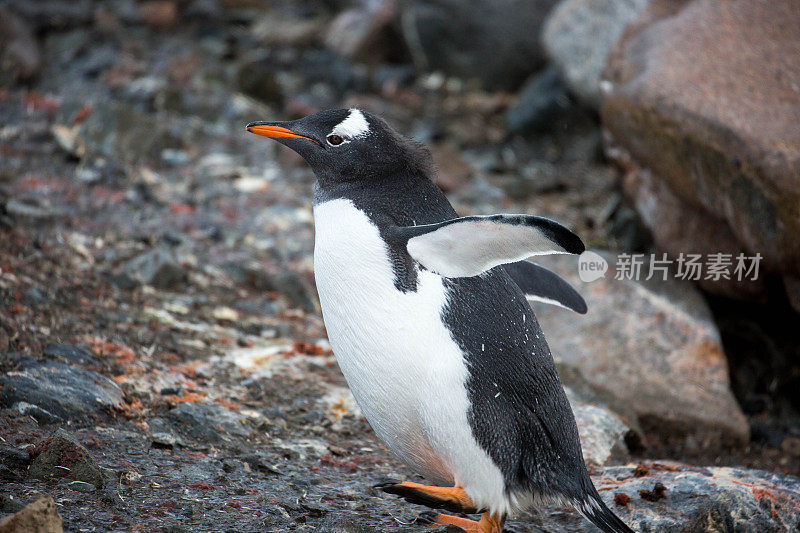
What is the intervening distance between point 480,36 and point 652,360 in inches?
178

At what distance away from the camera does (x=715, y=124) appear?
4.04 meters

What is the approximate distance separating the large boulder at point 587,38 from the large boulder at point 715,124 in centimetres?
135

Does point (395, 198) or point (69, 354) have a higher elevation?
point (395, 198)

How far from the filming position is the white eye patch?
2.83m

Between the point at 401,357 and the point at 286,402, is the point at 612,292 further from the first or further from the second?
the point at 401,357

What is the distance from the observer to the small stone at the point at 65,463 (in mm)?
2570

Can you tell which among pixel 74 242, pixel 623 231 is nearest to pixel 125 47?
pixel 74 242

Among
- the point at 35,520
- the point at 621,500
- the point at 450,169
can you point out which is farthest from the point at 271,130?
the point at 450,169

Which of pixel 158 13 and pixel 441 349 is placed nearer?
pixel 441 349

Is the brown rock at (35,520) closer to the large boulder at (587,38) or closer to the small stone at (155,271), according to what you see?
the small stone at (155,271)

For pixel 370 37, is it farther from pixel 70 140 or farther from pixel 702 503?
pixel 702 503

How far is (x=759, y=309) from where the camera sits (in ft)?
16.1

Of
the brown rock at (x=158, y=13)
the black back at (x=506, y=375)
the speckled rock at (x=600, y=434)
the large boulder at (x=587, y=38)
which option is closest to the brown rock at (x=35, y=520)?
the black back at (x=506, y=375)

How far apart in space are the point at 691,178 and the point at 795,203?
2.07 ft
